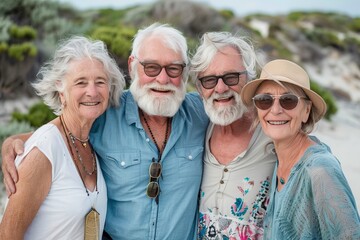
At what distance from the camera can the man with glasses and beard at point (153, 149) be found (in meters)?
3.37

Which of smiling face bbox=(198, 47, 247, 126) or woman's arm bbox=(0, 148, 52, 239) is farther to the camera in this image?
smiling face bbox=(198, 47, 247, 126)

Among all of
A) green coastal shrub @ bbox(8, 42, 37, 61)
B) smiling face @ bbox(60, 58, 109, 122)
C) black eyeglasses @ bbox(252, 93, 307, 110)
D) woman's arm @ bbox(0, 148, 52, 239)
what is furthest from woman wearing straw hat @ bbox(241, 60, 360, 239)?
green coastal shrub @ bbox(8, 42, 37, 61)

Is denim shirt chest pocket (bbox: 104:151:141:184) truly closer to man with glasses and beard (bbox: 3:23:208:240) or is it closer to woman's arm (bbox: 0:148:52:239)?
man with glasses and beard (bbox: 3:23:208:240)

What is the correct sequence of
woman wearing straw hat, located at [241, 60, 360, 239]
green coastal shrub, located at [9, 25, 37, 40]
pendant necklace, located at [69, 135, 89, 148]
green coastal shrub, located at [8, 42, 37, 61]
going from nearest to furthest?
woman wearing straw hat, located at [241, 60, 360, 239]
pendant necklace, located at [69, 135, 89, 148]
green coastal shrub, located at [8, 42, 37, 61]
green coastal shrub, located at [9, 25, 37, 40]

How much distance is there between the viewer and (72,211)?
2803 millimetres

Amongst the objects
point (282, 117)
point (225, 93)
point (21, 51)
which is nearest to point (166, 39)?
point (225, 93)

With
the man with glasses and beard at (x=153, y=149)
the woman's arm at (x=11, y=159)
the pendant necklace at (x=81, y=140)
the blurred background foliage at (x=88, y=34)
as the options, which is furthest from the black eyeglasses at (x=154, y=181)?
the blurred background foliage at (x=88, y=34)

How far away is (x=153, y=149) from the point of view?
3434 mm

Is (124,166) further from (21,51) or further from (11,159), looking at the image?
(21,51)

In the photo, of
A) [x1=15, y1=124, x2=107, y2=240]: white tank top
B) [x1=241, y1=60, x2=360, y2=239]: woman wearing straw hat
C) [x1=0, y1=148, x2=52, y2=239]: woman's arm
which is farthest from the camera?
[x1=15, y1=124, x2=107, y2=240]: white tank top

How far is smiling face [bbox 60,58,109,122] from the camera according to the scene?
3.12 meters

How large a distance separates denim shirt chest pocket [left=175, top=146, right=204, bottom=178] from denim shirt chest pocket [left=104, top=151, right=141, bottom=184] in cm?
32

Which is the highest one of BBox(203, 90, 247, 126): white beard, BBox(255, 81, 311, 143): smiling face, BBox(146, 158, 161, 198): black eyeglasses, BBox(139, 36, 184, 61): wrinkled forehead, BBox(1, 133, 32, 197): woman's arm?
BBox(139, 36, 184, 61): wrinkled forehead

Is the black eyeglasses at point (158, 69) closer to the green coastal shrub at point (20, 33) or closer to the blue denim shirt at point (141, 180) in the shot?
the blue denim shirt at point (141, 180)
